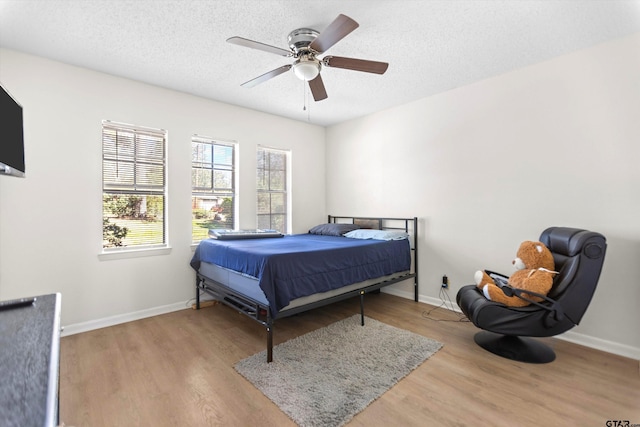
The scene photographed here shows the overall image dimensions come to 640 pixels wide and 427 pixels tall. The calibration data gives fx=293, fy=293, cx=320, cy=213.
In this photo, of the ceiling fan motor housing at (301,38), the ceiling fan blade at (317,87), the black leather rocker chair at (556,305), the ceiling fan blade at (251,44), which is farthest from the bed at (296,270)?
the ceiling fan motor housing at (301,38)

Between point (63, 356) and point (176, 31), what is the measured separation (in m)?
2.85

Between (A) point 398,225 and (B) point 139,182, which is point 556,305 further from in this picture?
(B) point 139,182

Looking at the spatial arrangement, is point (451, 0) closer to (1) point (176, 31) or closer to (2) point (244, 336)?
(1) point (176, 31)

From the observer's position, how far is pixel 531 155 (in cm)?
298

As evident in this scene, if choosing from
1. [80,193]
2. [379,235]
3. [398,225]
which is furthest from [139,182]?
[398,225]

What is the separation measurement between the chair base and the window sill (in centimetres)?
349

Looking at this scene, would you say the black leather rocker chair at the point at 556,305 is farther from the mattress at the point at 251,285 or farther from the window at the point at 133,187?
the window at the point at 133,187

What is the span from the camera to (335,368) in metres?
2.29

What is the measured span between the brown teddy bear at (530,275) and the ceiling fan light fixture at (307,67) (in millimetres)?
2305

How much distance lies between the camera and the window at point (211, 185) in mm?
3822

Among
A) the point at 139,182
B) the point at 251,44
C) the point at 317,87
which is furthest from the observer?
the point at 139,182

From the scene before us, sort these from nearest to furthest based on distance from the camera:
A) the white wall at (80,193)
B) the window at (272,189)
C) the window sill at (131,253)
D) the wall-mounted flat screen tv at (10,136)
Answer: the wall-mounted flat screen tv at (10,136) < the white wall at (80,193) < the window sill at (131,253) < the window at (272,189)

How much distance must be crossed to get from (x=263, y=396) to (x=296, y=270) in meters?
0.95

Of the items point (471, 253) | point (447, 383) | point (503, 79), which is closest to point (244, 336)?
point (447, 383)
